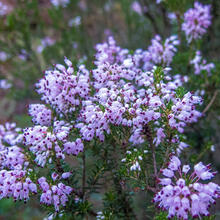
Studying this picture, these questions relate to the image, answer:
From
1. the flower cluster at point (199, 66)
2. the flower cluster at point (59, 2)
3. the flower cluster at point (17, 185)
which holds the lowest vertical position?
the flower cluster at point (17, 185)

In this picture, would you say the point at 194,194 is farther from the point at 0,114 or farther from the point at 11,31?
the point at 0,114

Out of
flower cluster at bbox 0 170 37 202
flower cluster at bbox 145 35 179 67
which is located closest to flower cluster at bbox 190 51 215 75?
flower cluster at bbox 145 35 179 67

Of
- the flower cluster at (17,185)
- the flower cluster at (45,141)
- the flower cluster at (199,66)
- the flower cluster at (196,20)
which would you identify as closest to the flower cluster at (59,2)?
the flower cluster at (196,20)

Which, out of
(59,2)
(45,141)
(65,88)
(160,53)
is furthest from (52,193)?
(59,2)

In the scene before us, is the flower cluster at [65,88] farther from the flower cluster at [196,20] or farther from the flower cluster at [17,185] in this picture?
the flower cluster at [196,20]

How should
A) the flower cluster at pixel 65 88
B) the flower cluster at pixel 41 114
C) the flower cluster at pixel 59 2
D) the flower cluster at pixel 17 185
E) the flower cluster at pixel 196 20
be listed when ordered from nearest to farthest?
the flower cluster at pixel 17 185 → the flower cluster at pixel 65 88 → the flower cluster at pixel 41 114 → the flower cluster at pixel 196 20 → the flower cluster at pixel 59 2

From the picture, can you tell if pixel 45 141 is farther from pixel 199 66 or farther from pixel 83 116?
pixel 199 66

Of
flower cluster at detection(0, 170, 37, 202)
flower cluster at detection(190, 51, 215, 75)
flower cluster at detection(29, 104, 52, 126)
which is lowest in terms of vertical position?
flower cluster at detection(0, 170, 37, 202)

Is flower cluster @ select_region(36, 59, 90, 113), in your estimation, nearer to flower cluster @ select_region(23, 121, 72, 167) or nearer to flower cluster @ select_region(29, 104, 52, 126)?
flower cluster @ select_region(29, 104, 52, 126)

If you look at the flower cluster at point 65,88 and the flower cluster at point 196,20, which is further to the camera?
the flower cluster at point 196,20

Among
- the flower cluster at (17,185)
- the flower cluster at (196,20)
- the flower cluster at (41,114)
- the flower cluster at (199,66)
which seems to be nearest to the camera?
the flower cluster at (17,185)

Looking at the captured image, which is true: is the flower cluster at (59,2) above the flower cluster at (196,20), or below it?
above
